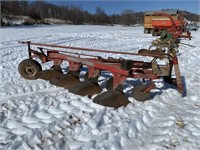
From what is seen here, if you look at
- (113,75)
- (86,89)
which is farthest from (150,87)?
(86,89)

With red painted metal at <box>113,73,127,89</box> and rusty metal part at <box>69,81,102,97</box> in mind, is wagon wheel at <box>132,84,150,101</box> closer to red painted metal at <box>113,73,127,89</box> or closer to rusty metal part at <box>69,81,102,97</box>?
red painted metal at <box>113,73,127,89</box>

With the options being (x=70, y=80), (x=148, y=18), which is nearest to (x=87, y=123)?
(x=70, y=80)

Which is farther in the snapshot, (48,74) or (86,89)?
(48,74)

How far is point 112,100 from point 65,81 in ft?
4.92

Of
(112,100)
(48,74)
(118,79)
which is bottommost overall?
(112,100)

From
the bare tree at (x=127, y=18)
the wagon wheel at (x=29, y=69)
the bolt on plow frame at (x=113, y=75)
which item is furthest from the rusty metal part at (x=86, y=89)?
the bare tree at (x=127, y=18)

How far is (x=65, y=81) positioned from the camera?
5.80m

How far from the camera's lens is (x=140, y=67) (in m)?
5.58

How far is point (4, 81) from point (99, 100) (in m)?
2.71

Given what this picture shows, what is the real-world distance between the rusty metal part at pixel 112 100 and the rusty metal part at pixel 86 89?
1.34 feet

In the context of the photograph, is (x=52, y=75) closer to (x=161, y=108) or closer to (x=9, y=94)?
(x=9, y=94)

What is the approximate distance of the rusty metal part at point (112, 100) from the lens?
466cm

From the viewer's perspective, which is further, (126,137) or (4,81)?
(4,81)

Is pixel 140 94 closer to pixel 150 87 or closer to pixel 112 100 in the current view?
pixel 150 87
